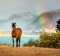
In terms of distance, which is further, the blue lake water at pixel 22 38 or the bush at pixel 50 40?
the blue lake water at pixel 22 38

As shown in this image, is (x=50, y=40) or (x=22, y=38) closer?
(x=50, y=40)

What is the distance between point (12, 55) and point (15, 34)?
142 inches

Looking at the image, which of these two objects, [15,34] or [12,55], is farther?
[15,34]

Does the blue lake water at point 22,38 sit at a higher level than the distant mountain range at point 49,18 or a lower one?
lower

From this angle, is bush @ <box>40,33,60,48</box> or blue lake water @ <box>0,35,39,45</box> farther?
blue lake water @ <box>0,35,39,45</box>

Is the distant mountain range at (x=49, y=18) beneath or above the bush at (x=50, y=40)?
above

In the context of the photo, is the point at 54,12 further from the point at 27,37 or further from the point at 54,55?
the point at 54,55

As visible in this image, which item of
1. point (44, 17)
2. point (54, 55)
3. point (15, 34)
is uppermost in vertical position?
point (44, 17)

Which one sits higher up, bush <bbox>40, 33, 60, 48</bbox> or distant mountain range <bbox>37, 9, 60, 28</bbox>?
distant mountain range <bbox>37, 9, 60, 28</bbox>

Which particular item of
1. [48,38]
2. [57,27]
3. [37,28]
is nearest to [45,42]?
[48,38]

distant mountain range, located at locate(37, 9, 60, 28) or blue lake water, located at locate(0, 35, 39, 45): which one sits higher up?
distant mountain range, located at locate(37, 9, 60, 28)

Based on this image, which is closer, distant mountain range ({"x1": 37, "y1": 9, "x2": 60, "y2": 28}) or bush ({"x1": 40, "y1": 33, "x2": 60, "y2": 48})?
bush ({"x1": 40, "y1": 33, "x2": 60, "y2": 48})

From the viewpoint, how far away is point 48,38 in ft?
48.6

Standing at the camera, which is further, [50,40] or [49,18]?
[49,18]
